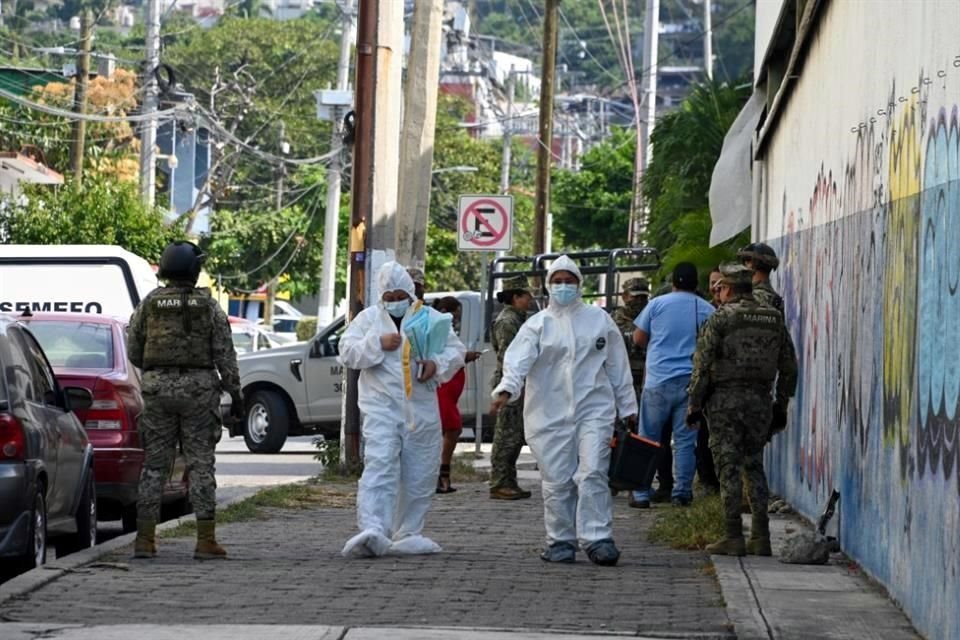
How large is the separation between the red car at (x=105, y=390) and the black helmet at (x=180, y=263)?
192 centimetres

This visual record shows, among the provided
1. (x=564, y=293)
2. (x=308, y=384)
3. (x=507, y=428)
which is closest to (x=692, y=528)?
(x=564, y=293)

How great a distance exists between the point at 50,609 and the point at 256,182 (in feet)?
227

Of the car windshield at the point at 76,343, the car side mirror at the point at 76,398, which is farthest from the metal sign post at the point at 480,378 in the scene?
the car side mirror at the point at 76,398

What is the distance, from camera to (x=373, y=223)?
1892 centimetres

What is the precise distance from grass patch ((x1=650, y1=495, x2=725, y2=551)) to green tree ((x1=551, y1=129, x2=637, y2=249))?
56.9 metres

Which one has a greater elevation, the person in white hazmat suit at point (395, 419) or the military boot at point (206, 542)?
the person in white hazmat suit at point (395, 419)

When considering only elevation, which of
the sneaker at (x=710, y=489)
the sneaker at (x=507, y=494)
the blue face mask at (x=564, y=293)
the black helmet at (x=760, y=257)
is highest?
the black helmet at (x=760, y=257)

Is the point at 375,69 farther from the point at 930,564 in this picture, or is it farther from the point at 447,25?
the point at 447,25

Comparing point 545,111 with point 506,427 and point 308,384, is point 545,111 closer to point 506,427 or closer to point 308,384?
point 308,384

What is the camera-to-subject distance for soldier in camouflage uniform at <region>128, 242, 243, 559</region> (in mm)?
11461

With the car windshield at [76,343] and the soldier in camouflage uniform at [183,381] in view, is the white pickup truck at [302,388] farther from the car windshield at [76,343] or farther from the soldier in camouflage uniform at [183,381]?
the soldier in camouflage uniform at [183,381]

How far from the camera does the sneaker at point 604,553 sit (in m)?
11.5

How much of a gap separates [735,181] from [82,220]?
77.1 ft

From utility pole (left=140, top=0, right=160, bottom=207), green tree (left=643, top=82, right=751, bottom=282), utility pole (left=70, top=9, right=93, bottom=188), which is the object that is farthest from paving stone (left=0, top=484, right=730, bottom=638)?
utility pole (left=140, top=0, right=160, bottom=207)
